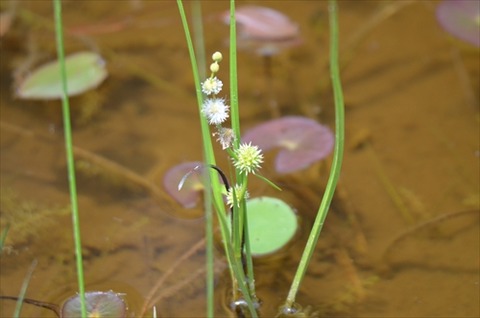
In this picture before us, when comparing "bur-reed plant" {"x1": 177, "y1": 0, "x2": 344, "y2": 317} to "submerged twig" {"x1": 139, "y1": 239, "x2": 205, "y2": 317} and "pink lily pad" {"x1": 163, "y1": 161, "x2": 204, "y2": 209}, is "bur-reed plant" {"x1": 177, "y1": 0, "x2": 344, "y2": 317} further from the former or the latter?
"pink lily pad" {"x1": 163, "y1": 161, "x2": 204, "y2": 209}

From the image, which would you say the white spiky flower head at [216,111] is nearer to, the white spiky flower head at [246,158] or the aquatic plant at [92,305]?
the white spiky flower head at [246,158]

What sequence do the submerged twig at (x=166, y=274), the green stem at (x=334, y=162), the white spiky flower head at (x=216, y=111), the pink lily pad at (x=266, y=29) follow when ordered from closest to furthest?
the white spiky flower head at (x=216, y=111)
the green stem at (x=334, y=162)
the submerged twig at (x=166, y=274)
the pink lily pad at (x=266, y=29)

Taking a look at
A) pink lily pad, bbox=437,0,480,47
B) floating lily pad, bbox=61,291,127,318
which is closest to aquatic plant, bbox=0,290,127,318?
floating lily pad, bbox=61,291,127,318

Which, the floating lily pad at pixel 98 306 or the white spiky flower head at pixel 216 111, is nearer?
the white spiky flower head at pixel 216 111

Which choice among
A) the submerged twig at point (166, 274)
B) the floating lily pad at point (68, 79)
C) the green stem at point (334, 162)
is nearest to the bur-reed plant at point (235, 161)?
the green stem at point (334, 162)

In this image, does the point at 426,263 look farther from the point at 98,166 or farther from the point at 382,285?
the point at 98,166

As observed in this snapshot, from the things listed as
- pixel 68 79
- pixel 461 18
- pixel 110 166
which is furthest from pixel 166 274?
pixel 461 18
